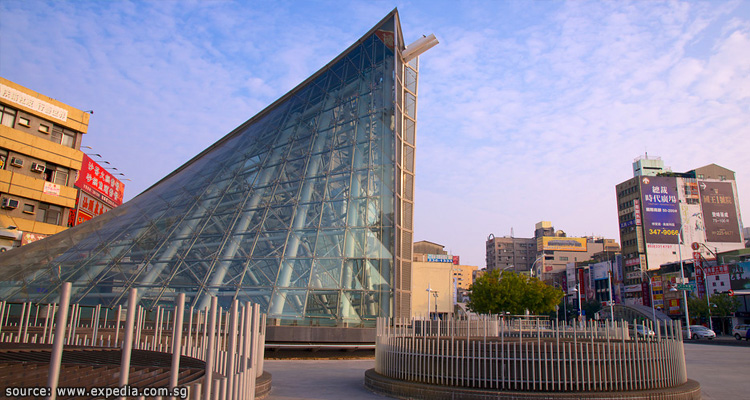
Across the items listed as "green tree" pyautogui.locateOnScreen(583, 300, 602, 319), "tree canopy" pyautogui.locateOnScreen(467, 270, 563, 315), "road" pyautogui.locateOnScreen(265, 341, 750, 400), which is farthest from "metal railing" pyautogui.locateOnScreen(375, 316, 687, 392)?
"green tree" pyautogui.locateOnScreen(583, 300, 602, 319)

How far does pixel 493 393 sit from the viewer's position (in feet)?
32.1

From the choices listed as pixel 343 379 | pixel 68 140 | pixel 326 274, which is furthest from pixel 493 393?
pixel 68 140

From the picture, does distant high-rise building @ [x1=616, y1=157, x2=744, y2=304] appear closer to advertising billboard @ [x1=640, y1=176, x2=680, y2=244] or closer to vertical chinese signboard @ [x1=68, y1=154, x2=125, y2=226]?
advertising billboard @ [x1=640, y1=176, x2=680, y2=244]

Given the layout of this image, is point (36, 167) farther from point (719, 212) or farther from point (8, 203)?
Result: point (719, 212)

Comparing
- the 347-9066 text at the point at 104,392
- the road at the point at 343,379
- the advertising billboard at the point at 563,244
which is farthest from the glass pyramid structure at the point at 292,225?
the advertising billboard at the point at 563,244

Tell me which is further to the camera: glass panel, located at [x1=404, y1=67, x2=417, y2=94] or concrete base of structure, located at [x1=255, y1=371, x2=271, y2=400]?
glass panel, located at [x1=404, y1=67, x2=417, y2=94]

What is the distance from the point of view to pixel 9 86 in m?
39.1

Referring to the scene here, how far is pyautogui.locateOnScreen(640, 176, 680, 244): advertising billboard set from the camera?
4058 inches

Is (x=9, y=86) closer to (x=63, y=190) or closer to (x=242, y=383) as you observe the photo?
(x=63, y=190)

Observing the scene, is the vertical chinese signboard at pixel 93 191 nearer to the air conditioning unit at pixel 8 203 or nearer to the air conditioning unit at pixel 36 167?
the air conditioning unit at pixel 36 167

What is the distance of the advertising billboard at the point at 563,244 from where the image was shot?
162875mm

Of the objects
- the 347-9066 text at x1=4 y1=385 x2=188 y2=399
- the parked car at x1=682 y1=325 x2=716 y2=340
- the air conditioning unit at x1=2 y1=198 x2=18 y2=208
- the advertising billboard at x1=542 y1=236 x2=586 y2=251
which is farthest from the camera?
the advertising billboard at x1=542 y1=236 x2=586 y2=251

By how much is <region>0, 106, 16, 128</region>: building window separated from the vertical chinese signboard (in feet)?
29.1

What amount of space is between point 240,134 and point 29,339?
19593 millimetres
